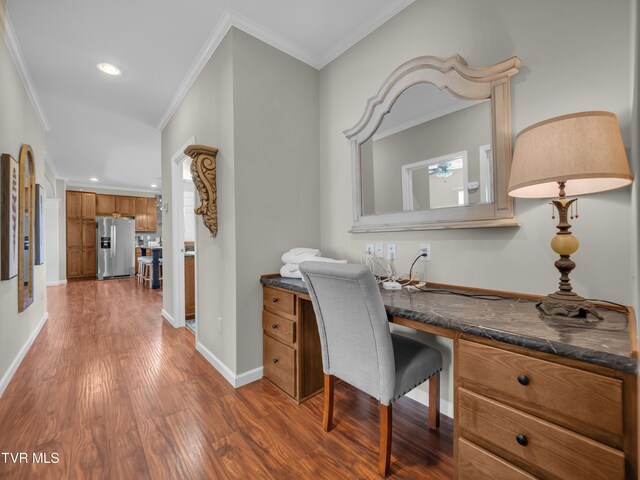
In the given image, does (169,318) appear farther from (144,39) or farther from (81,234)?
(81,234)

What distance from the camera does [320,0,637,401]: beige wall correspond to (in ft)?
3.74

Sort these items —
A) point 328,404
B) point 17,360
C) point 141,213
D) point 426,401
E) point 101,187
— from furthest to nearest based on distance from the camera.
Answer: point 141,213 → point 101,187 → point 17,360 → point 426,401 → point 328,404

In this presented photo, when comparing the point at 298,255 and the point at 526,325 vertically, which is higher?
the point at 298,255

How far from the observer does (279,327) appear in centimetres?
198

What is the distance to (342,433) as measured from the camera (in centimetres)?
155

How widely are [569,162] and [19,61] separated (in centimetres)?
395

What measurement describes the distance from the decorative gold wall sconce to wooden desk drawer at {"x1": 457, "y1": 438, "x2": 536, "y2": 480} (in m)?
2.04

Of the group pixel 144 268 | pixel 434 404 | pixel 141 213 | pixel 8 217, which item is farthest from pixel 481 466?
pixel 141 213

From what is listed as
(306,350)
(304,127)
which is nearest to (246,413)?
(306,350)

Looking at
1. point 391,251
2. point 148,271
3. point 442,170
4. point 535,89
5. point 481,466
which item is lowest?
point 481,466

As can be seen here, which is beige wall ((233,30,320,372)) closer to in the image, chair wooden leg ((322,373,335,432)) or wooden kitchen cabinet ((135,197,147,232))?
chair wooden leg ((322,373,335,432))

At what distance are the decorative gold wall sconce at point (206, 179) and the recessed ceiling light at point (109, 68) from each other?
1.25m

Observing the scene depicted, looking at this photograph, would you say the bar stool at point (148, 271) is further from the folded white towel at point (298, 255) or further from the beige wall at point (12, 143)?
the folded white towel at point (298, 255)

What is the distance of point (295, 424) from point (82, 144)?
216 inches
